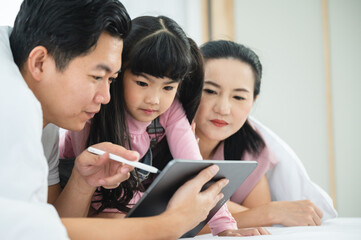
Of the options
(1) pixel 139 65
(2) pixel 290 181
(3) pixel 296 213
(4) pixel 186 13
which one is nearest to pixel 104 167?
(1) pixel 139 65

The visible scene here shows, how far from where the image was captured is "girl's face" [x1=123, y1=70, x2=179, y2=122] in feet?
4.33

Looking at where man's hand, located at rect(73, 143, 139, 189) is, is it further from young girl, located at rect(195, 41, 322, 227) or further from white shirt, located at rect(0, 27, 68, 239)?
young girl, located at rect(195, 41, 322, 227)

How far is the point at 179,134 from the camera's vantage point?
4.86ft

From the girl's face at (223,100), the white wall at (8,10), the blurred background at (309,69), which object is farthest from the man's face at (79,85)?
the blurred background at (309,69)

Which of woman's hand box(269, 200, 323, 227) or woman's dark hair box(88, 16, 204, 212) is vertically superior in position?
woman's dark hair box(88, 16, 204, 212)

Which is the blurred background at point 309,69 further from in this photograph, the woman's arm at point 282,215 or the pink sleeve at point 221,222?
the pink sleeve at point 221,222

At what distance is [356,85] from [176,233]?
2.45 metres

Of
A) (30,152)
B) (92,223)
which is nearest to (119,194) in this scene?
(92,223)

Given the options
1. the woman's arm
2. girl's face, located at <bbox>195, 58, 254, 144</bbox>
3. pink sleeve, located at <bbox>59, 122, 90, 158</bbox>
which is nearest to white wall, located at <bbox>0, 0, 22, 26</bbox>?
pink sleeve, located at <bbox>59, 122, 90, 158</bbox>

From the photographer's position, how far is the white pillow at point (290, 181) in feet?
6.12

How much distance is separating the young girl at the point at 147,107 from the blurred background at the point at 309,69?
5.41 ft

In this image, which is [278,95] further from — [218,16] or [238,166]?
[238,166]

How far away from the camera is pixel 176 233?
980 millimetres

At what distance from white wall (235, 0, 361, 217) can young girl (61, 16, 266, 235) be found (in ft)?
5.74
